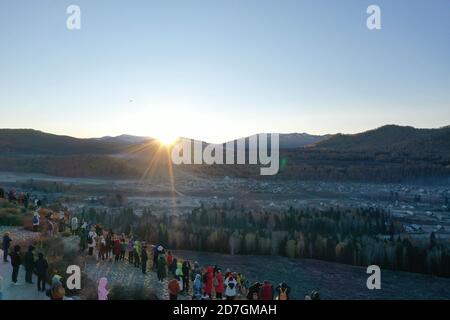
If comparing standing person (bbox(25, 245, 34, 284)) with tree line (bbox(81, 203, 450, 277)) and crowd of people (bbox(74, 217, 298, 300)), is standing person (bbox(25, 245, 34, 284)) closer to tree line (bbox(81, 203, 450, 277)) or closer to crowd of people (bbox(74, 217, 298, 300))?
crowd of people (bbox(74, 217, 298, 300))

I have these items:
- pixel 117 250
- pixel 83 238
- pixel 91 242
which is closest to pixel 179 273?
pixel 117 250

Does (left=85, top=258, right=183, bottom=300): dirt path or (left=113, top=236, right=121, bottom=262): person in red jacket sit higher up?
(left=113, top=236, right=121, bottom=262): person in red jacket

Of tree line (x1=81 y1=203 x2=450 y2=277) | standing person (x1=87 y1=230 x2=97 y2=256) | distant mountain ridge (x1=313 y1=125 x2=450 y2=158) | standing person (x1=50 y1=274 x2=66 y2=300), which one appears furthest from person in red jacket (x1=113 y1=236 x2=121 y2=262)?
distant mountain ridge (x1=313 y1=125 x2=450 y2=158)

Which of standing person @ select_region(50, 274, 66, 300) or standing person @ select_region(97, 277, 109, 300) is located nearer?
standing person @ select_region(50, 274, 66, 300)

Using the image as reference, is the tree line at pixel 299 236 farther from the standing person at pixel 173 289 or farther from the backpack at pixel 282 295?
the standing person at pixel 173 289

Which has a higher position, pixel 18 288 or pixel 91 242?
pixel 91 242

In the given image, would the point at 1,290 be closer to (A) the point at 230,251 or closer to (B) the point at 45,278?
(B) the point at 45,278

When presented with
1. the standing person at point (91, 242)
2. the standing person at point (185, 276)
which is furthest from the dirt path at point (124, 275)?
the standing person at point (185, 276)

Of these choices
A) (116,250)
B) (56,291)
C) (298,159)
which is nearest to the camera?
(56,291)

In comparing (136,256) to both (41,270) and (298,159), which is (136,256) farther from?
(298,159)
